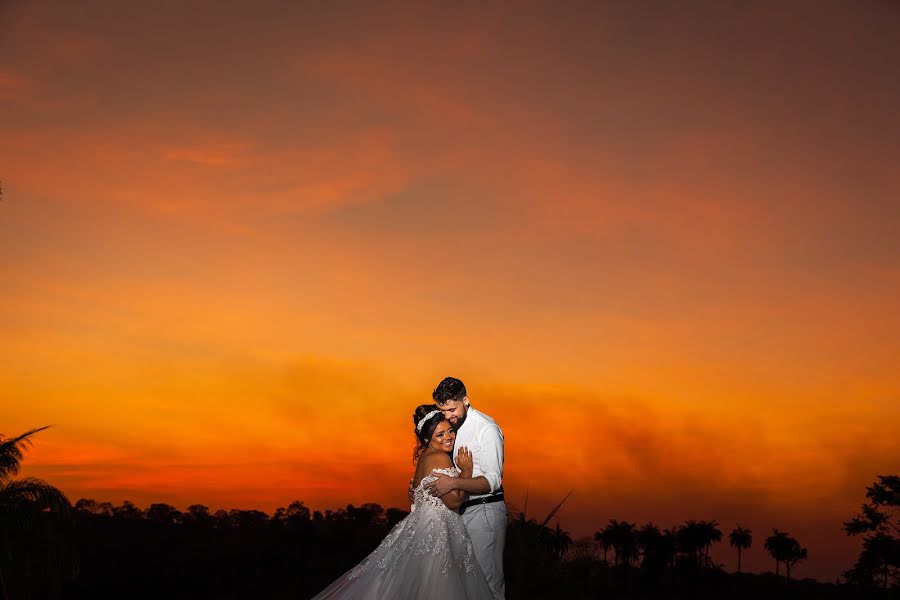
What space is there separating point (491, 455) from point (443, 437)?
51 centimetres

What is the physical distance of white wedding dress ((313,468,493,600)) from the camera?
375 inches

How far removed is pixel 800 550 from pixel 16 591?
15121cm

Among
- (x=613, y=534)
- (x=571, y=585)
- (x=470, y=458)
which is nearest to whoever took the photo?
(x=470, y=458)

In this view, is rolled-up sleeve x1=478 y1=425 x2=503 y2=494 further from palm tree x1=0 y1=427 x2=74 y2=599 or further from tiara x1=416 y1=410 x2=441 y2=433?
palm tree x1=0 y1=427 x2=74 y2=599

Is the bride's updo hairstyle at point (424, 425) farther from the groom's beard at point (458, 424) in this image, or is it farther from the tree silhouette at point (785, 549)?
the tree silhouette at point (785, 549)

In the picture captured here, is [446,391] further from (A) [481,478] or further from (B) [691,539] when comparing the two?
(B) [691,539]

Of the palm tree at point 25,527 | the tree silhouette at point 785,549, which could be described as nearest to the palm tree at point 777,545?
the tree silhouette at point 785,549

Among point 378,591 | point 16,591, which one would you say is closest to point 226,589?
point 16,591

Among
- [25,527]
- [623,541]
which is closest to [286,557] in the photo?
[25,527]

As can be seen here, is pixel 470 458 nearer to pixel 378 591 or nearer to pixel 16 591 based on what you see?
pixel 378 591

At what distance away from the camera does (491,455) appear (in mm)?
9711

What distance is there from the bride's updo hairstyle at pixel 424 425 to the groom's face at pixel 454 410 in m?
0.07

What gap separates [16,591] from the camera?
3444 centimetres

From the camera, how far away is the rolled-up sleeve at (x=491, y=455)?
382 inches
